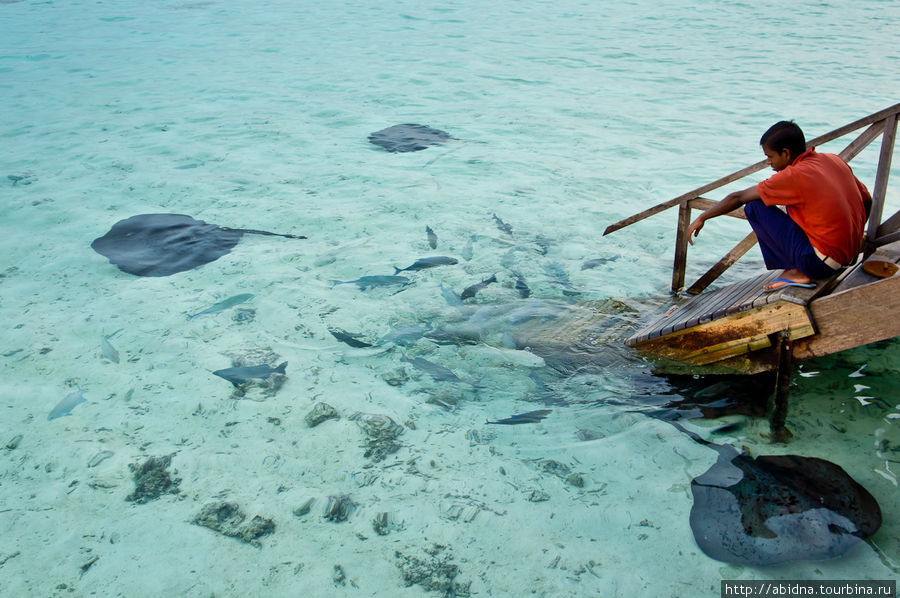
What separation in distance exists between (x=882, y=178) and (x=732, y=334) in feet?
4.35

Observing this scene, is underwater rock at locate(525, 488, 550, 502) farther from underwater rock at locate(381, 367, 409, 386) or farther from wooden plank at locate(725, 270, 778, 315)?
wooden plank at locate(725, 270, 778, 315)

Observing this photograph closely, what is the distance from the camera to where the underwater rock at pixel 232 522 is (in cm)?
318

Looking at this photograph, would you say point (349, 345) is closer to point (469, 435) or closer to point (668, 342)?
point (469, 435)

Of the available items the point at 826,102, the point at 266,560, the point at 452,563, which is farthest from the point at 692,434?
the point at 826,102

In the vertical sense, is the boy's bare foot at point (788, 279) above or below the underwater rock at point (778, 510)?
above

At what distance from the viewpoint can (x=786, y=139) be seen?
12.4ft

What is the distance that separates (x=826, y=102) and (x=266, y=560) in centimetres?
1184

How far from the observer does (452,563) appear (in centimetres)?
302

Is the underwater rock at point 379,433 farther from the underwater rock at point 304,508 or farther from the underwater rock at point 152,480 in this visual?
the underwater rock at point 152,480

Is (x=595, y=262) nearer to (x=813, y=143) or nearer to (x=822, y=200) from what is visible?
(x=813, y=143)

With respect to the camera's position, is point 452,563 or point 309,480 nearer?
point 452,563

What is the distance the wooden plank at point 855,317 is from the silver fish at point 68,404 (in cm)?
456

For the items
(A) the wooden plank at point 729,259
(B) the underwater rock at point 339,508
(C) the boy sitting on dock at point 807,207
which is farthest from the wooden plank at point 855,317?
(B) the underwater rock at point 339,508

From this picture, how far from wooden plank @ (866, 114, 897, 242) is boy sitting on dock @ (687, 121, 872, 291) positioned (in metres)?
0.08
